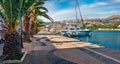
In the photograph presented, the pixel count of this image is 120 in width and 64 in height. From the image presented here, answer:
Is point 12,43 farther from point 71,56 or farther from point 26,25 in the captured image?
point 26,25

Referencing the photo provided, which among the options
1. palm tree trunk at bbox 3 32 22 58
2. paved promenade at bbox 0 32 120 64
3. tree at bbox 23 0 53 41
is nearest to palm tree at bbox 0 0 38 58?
palm tree trunk at bbox 3 32 22 58

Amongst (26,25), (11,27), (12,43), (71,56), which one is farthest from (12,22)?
(26,25)

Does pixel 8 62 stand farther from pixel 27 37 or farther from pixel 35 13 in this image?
pixel 35 13

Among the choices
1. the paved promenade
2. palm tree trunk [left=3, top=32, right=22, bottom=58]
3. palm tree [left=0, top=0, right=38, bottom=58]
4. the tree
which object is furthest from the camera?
the tree

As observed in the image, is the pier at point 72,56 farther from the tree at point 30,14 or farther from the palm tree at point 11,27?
the tree at point 30,14

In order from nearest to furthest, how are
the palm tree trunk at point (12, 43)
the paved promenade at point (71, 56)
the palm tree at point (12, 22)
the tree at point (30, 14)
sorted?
the paved promenade at point (71, 56)
the palm tree at point (12, 22)
the palm tree trunk at point (12, 43)
the tree at point (30, 14)

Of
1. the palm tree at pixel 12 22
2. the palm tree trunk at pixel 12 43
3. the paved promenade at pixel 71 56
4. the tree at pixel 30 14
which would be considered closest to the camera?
the paved promenade at pixel 71 56

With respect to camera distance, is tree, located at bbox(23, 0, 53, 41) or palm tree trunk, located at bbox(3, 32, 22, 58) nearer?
palm tree trunk, located at bbox(3, 32, 22, 58)

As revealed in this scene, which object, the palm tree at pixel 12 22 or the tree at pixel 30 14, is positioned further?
the tree at pixel 30 14

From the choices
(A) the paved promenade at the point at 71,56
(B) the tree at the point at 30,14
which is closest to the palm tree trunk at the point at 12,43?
(A) the paved promenade at the point at 71,56

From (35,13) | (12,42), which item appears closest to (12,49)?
(12,42)

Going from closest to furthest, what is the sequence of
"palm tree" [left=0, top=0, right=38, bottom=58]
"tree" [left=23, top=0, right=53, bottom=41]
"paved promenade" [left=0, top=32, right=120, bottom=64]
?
"paved promenade" [left=0, top=32, right=120, bottom=64] < "palm tree" [left=0, top=0, right=38, bottom=58] < "tree" [left=23, top=0, right=53, bottom=41]

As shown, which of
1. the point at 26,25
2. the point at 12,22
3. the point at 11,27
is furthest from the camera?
the point at 26,25

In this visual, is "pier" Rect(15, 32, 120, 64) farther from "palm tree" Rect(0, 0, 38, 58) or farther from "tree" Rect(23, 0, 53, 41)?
"tree" Rect(23, 0, 53, 41)
